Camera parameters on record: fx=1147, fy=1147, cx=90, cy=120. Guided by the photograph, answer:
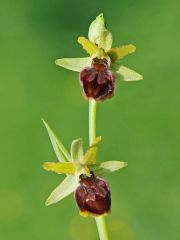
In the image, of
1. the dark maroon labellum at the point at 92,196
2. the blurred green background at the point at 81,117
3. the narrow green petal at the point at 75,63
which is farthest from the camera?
the blurred green background at the point at 81,117

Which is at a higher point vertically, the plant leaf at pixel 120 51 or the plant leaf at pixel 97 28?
the plant leaf at pixel 97 28

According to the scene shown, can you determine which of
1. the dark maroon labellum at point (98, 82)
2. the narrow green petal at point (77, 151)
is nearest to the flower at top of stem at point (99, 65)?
the dark maroon labellum at point (98, 82)

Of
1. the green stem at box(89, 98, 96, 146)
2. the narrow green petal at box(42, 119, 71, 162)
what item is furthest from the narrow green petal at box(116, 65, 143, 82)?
the narrow green petal at box(42, 119, 71, 162)

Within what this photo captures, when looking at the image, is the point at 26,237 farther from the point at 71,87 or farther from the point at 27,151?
the point at 71,87

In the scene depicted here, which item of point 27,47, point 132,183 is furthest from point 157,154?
point 27,47

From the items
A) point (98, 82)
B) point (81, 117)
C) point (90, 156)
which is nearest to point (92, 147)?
point (90, 156)

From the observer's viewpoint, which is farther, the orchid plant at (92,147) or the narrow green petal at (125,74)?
the narrow green petal at (125,74)

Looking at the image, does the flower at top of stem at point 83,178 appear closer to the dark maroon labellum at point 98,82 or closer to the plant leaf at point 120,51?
the dark maroon labellum at point 98,82
